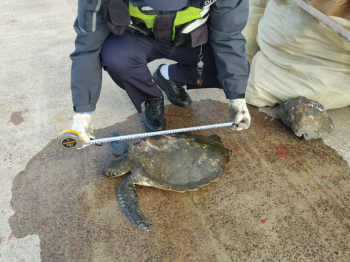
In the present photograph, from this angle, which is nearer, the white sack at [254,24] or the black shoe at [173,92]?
the black shoe at [173,92]

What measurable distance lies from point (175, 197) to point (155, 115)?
0.68 meters

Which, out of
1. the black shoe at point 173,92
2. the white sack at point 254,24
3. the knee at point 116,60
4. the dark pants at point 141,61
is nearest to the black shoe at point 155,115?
the dark pants at point 141,61

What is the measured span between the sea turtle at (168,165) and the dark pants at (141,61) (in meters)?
0.41

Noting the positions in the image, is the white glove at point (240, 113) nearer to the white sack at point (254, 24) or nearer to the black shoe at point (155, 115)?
the black shoe at point (155, 115)

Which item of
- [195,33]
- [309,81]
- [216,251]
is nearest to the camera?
[216,251]

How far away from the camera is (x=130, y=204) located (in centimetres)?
157

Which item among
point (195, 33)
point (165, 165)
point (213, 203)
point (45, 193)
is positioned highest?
point (195, 33)

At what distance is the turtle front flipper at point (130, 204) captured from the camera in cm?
151

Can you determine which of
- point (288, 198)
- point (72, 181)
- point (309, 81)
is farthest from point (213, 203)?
point (309, 81)

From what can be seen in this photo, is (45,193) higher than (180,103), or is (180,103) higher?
(180,103)

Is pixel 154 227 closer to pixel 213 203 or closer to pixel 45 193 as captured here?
pixel 213 203

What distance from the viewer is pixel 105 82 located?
2.64 metres

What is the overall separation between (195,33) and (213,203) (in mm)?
1066

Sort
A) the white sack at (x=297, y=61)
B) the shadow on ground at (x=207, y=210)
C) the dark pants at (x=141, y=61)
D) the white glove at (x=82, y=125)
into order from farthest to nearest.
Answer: the white sack at (x=297, y=61), the dark pants at (x=141, y=61), the white glove at (x=82, y=125), the shadow on ground at (x=207, y=210)
